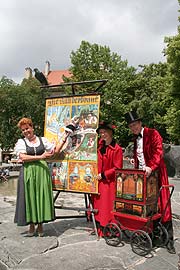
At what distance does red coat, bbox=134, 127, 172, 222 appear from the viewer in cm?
351

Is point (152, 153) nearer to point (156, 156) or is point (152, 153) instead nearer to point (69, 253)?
point (156, 156)

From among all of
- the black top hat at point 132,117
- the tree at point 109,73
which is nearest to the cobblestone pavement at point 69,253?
the black top hat at point 132,117

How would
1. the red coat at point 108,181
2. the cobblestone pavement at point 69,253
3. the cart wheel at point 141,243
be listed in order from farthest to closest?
the red coat at point 108,181 < the cart wheel at point 141,243 < the cobblestone pavement at point 69,253

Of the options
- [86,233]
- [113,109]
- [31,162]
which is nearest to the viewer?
[31,162]

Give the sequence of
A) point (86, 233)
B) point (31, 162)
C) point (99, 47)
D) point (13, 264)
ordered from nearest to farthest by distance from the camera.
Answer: point (13, 264) < point (31, 162) < point (86, 233) < point (99, 47)

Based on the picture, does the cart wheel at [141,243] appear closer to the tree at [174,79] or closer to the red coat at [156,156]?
the red coat at [156,156]

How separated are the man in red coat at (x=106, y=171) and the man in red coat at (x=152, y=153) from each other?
0.31 m

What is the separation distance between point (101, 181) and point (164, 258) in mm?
1280

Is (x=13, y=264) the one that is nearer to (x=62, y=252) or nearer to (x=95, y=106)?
(x=62, y=252)

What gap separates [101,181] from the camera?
3.95 metres

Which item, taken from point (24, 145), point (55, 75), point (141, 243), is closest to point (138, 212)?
point (141, 243)

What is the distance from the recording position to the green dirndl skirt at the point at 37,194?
3688 mm

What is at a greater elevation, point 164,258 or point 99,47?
point 99,47

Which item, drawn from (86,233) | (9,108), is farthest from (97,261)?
(9,108)
